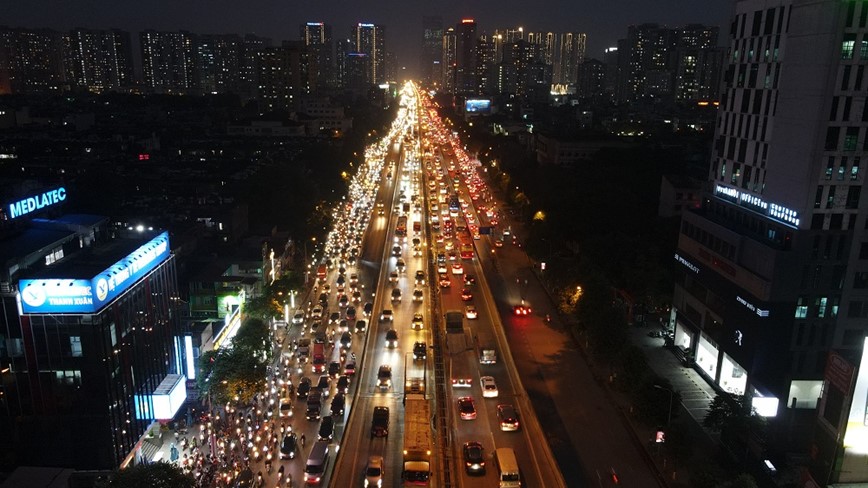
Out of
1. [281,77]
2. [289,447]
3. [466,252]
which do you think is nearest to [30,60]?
[281,77]

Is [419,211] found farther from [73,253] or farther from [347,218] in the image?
[73,253]

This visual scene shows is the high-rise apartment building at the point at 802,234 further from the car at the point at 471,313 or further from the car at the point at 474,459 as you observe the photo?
the car at the point at 471,313

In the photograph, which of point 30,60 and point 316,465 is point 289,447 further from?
point 30,60

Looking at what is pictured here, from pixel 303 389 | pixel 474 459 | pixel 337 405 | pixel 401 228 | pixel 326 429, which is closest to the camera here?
pixel 474 459

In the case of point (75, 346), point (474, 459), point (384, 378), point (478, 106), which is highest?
point (478, 106)

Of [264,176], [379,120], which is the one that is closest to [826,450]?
[264,176]

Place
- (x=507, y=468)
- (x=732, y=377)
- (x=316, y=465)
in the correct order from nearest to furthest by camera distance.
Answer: (x=507, y=468)
(x=316, y=465)
(x=732, y=377)
